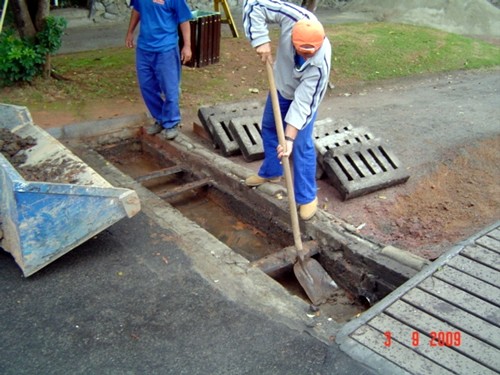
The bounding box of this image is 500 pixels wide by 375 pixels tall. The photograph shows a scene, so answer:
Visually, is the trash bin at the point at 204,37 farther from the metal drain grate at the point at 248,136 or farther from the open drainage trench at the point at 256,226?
the metal drain grate at the point at 248,136

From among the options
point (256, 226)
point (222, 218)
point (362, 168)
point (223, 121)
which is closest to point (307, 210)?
point (256, 226)

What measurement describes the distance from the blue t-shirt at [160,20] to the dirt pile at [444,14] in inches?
425

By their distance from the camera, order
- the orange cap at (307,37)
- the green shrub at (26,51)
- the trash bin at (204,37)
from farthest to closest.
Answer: the trash bin at (204,37) → the green shrub at (26,51) → the orange cap at (307,37)

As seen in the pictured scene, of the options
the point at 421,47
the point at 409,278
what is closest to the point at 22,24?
the point at 409,278

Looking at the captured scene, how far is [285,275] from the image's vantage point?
422cm

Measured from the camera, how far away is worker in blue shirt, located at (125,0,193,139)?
563 centimetres

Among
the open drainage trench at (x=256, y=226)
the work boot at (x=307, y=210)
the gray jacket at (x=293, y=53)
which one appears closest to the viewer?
the gray jacket at (x=293, y=53)

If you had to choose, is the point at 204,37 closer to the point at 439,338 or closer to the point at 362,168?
the point at 362,168

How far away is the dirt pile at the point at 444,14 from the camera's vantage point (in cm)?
1505

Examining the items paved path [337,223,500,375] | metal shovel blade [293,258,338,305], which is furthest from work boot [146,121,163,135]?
paved path [337,223,500,375]

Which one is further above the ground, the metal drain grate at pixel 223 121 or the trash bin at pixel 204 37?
the trash bin at pixel 204 37

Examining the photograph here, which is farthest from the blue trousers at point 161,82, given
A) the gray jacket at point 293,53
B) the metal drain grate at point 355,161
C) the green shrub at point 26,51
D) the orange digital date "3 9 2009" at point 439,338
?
the orange digital date "3 9 2009" at point 439,338

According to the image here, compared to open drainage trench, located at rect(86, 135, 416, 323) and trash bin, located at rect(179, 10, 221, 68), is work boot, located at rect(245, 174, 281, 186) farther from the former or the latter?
trash bin, located at rect(179, 10, 221, 68)

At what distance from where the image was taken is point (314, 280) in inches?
159
